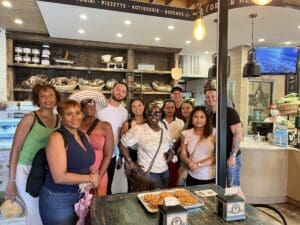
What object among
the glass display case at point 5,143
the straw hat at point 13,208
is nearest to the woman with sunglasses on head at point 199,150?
the straw hat at point 13,208

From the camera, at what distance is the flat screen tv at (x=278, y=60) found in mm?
5785

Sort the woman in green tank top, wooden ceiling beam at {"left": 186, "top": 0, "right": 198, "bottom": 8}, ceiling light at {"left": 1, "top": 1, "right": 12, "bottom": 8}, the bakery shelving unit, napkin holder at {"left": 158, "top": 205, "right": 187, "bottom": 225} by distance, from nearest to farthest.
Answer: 1. napkin holder at {"left": 158, "top": 205, "right": 187, "bottom": 225}
2. the woman in green tank top
3. ceiling light at {"left": 1, "top": 1, "right": 12, "bottom": 8}
4. wooden ceiling beam at {"left": 186, "top": 0, "right": 198, "bottom": 8}
5. the bakery shelving unit

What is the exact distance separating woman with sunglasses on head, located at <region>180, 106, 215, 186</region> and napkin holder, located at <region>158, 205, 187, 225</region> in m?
1.02

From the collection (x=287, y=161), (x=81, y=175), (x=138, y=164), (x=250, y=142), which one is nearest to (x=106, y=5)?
(x=138, y=164)

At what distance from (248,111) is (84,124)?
4717 mm

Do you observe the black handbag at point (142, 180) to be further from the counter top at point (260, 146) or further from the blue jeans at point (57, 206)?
the counter top at point (260, 146)

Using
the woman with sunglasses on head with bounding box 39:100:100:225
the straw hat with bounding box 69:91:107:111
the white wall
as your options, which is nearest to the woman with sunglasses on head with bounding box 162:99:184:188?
the straw hat with bounding box 69:91:107:111

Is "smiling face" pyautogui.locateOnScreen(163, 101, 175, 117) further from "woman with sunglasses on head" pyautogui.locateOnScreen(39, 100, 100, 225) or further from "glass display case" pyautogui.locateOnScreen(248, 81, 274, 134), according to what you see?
"glass display case" pyautogui.locateOnScreen(248, 81, 274, 134)

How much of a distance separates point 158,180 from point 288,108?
10.7ft

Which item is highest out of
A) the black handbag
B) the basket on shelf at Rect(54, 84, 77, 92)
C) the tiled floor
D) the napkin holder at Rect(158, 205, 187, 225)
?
the basket on shelf at Rect(54, 84, 77, 92)

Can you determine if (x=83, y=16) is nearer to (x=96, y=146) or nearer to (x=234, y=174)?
(x=96, y=146)

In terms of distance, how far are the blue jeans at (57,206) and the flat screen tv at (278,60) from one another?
5307 mm

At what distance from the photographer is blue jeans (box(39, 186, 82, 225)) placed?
1.60m

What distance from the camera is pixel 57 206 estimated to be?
5.26 feet
